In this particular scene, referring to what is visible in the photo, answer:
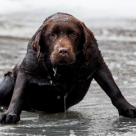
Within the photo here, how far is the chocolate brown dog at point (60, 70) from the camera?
488 centimetres

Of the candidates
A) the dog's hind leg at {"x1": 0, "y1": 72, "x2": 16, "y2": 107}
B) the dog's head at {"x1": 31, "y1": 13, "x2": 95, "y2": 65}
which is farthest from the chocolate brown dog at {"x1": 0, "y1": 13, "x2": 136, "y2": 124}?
the dog's hind leg at {"x1": 0, "y1": 72, "x2": 16, "y2": 107}

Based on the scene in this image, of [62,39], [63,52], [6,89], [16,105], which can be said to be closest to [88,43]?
[62,39]

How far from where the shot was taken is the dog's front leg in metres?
4.82

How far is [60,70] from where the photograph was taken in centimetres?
518

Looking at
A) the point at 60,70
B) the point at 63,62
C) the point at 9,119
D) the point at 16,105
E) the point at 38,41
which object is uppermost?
the point at 38,41

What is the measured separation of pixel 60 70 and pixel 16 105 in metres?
0.70

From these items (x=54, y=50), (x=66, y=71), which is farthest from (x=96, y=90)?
(x=54, y=50)

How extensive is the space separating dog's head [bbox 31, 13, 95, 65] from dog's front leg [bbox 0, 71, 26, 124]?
17.9 inches

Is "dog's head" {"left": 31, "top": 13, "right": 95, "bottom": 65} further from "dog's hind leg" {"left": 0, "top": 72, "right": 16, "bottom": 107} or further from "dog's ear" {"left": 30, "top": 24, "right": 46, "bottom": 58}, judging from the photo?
"dog's hind leg" {"left": 0, "top": 72, "right": 16, "bottom": 107}

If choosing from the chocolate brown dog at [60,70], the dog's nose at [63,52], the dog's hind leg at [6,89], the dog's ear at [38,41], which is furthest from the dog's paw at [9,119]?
the dog's hind leg at [6,89]

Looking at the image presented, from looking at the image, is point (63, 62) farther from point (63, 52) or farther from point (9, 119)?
point (9, 119)

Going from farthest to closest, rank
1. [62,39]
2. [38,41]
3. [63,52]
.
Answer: [38,41] → [62,39] → [63,52]

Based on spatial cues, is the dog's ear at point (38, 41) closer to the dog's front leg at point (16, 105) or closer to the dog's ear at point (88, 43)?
the dog's front leg at point (16, 105)

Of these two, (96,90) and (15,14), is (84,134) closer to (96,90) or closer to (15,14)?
(96,90)
